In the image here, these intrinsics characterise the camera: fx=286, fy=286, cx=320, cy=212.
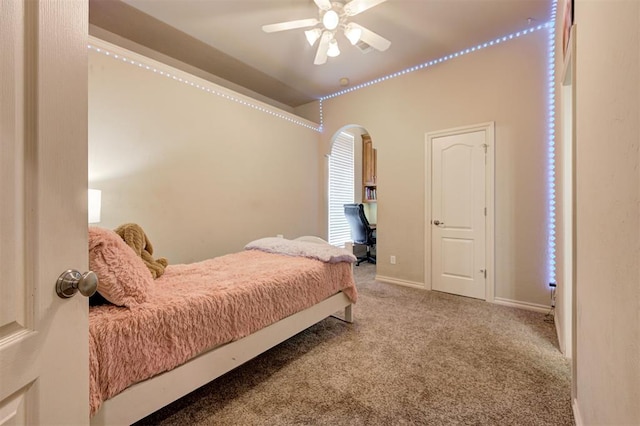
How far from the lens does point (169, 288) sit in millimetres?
1620

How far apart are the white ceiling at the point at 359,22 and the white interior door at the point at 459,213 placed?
1.07 meters

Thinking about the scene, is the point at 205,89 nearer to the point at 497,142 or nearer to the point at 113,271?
the point at 113,271

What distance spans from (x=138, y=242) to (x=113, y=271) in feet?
1.77

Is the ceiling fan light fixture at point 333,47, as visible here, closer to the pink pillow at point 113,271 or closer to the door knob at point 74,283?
the pink pillow at point 113,271

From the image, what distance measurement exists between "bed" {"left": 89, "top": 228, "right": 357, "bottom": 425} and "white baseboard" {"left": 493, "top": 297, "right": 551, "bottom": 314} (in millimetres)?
2246

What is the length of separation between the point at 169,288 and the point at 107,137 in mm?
1716

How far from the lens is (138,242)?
5.91 feet

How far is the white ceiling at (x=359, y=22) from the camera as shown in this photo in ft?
8.56

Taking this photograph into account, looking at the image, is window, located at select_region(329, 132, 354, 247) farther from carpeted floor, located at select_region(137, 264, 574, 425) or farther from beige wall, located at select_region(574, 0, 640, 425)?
beige wall, located at select_region(574, 0, 640, 425)

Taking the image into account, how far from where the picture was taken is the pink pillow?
1271mm

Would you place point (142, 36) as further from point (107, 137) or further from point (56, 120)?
point (56, 120)

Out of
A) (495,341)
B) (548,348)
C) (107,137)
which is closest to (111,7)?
(107,137)

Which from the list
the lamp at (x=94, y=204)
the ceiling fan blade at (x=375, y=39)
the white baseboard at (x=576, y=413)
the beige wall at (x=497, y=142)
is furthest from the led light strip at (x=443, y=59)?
the lamp at (x=94, y=204)

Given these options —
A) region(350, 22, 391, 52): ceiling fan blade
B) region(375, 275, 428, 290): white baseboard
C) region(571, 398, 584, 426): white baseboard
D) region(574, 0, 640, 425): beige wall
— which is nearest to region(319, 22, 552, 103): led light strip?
region(350, 22, 391, 52): ceiling fan blade
